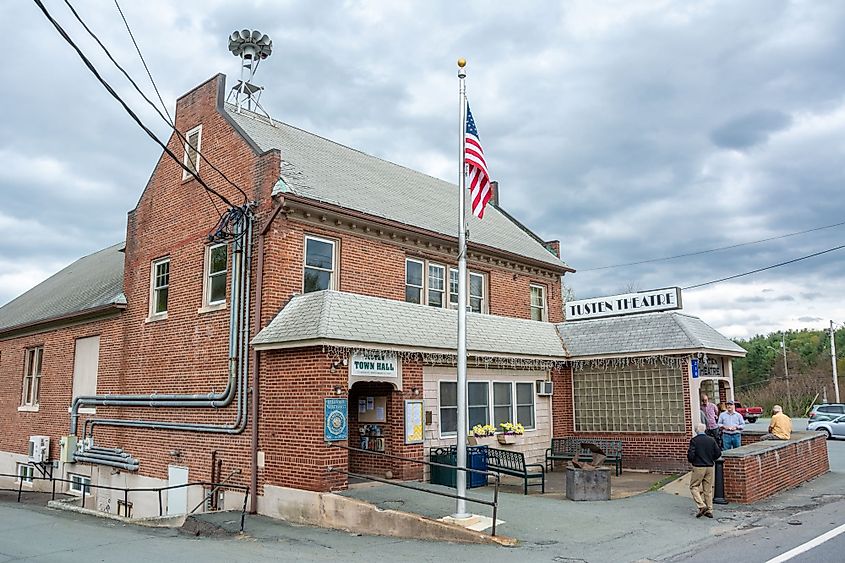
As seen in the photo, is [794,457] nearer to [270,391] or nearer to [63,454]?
[270,391]

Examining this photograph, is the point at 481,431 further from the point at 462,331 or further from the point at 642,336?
the point at 462,331

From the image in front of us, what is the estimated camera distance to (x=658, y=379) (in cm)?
1861

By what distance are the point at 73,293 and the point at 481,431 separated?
50.5 ft

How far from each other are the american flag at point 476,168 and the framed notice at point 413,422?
4.91 m

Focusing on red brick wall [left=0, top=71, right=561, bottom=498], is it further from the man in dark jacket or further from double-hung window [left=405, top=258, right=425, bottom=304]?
the man in dark jacket

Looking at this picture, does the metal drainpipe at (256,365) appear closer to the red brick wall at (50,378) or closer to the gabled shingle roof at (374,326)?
the gabled shingle roof at (374,326)

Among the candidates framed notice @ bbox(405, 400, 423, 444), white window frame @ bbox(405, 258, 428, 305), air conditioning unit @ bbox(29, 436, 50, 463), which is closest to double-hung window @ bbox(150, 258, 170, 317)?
white window frame @ bbox(405, 258, 428, 305)

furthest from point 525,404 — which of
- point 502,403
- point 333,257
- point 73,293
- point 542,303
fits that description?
point 73,293

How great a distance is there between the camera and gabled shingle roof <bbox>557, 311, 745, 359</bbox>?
60.1 ft

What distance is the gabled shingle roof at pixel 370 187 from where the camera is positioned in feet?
54.6

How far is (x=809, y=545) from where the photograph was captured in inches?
378

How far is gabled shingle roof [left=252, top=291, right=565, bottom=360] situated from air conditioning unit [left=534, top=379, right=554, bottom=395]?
1.51 metres

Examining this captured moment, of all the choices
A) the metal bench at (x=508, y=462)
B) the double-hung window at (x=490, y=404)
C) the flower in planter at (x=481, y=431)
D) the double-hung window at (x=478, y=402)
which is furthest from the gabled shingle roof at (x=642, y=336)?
the metal bench at (x=508, y=462)

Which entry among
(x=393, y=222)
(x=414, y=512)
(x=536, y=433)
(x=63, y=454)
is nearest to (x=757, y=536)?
(x=414, y=512)
